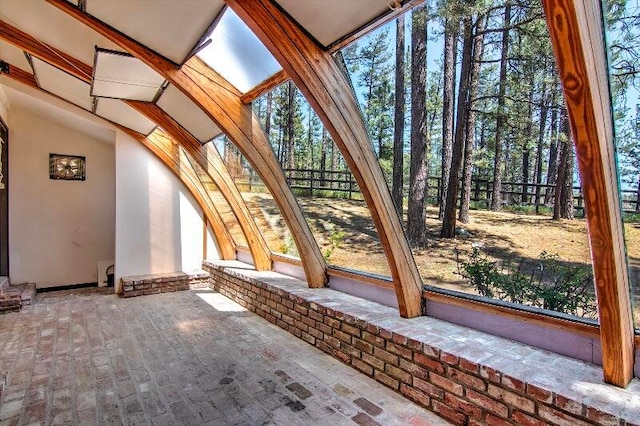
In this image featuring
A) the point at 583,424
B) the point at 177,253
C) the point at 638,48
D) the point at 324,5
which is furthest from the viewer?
the point at 177,253

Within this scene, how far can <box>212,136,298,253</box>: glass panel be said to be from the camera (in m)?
5.35

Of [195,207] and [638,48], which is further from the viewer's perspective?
[195,207]

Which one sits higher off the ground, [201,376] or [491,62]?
[491,62]

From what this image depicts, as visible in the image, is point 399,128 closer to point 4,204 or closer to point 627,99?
point 627,99

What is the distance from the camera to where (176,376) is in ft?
11.0

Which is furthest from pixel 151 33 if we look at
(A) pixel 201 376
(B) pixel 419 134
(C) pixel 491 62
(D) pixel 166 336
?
(D) pixel 166 336

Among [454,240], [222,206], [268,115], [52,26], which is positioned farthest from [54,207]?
[454,240]

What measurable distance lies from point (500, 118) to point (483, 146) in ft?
0.71

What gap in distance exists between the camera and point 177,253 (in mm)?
7082

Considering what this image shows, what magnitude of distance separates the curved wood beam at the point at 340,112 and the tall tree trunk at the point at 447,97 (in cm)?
52

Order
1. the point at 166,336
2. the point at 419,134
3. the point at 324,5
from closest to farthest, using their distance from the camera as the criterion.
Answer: the point at 324,5 → the point at 419,134 → the point at 166,336

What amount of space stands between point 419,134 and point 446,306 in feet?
5.42

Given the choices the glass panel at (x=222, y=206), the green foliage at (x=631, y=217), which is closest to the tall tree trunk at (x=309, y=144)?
the green foliage at (x=631, y=217)

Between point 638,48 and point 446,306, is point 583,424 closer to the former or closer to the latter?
point 446,306
